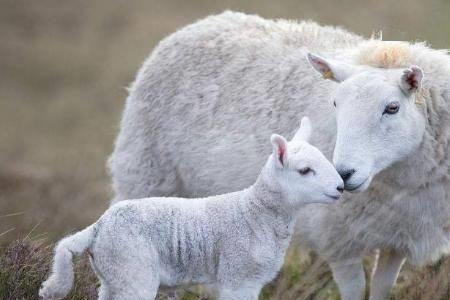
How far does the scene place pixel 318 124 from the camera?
22.5 ft

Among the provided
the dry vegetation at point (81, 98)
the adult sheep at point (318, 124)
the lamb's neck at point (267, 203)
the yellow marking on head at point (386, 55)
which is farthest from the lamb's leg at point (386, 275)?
the lamb's neck at point (267, 203)

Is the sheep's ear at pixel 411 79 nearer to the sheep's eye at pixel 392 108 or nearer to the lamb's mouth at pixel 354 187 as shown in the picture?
the sheep's eye at pixel 392 108

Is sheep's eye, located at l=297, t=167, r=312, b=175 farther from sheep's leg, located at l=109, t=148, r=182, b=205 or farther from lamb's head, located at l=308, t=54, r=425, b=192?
sheep's leg, located at l=109, t=148, r=182, b=205

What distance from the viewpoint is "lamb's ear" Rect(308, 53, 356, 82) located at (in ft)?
20.6

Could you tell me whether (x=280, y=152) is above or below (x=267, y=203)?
above

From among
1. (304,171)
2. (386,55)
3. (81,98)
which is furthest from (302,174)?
(81,98)

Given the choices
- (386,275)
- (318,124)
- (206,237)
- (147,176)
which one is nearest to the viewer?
(206,237)

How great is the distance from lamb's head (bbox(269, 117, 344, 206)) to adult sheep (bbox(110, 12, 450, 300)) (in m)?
0.39

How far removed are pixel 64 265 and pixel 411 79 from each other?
2.18 meters

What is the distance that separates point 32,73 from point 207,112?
14.5m

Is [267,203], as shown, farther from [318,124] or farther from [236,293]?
[318,124]

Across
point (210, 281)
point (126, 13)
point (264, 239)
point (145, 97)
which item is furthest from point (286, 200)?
point (126, 13)

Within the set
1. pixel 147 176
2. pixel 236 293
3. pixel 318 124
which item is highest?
pixel 318 124

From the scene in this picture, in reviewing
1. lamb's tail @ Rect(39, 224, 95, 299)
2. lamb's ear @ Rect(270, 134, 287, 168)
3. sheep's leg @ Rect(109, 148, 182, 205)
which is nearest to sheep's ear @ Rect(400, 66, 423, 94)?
lamb's ear @ Rect(270, 134, 287, 168)
